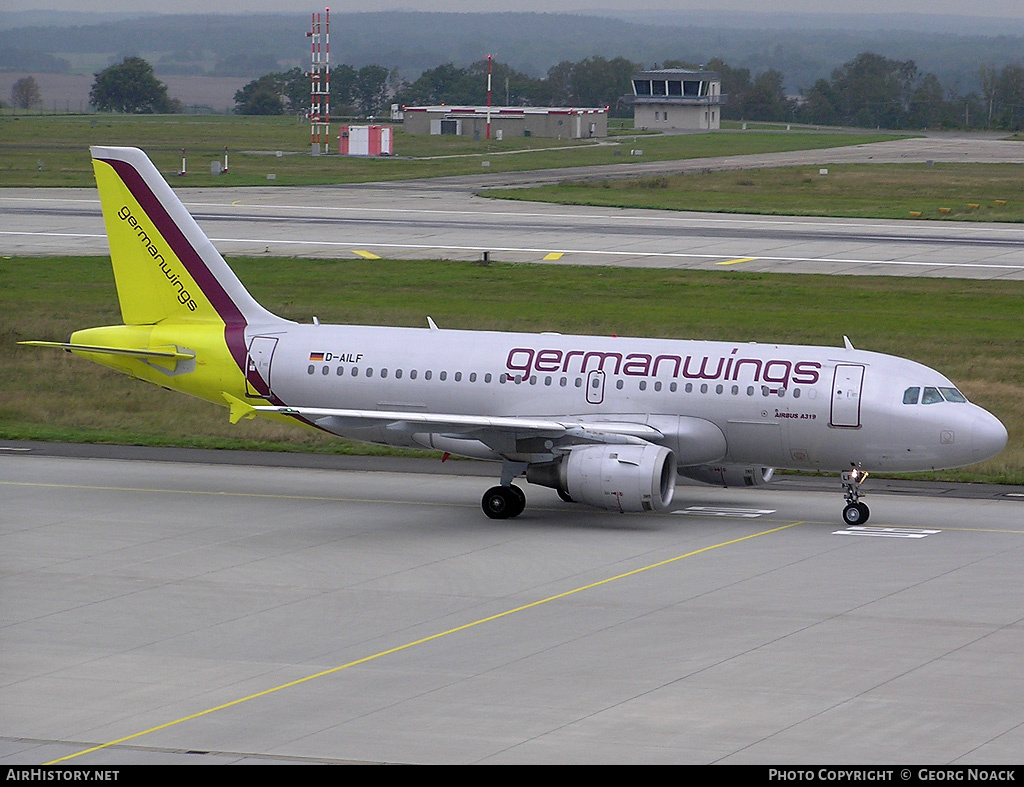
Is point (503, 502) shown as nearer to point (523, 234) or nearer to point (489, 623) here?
point (489, 623)

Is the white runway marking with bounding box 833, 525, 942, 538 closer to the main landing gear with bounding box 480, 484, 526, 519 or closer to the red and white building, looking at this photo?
the main landing gear with bounding box 480, 484, 526, 519

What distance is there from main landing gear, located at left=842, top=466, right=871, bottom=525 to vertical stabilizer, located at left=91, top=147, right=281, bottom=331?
14.9 m

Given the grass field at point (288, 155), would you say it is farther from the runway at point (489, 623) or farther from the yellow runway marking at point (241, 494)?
the runway at point (489, 623)

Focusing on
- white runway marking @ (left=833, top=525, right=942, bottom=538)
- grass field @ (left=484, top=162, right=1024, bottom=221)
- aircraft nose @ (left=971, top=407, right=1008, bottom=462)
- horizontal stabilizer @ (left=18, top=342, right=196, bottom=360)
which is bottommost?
white runway marking @ (left=833, top=525, right=942, bottom=538)

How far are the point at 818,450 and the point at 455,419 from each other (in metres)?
8.25

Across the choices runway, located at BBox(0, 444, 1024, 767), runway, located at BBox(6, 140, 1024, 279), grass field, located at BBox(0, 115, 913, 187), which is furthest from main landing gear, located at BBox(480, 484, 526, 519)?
grass field, located at BBox(0, 115, 913, 187)

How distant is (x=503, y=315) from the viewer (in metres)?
61.8

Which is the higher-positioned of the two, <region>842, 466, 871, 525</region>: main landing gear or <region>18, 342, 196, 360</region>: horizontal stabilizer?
<region>18, 342, 196, 360</region>: horizontal stabilizer

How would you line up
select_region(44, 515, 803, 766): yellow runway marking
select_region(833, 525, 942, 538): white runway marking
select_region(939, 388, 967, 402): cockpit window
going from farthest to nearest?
select_region(939, 388, 967, 402): cockpit window < select_region(833, 525, 942, 538): white runway marking < select_region(44, 515, 803, 766): yellow runway marking

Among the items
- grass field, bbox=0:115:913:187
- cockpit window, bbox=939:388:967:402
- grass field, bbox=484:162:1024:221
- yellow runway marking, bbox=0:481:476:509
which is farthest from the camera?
grass field, bbox=0:115:913:187

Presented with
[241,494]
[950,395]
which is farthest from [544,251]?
[950,395]

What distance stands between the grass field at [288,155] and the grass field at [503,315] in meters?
53.3

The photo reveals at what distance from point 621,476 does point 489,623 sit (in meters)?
7.45

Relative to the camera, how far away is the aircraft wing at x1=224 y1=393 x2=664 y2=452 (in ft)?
108
